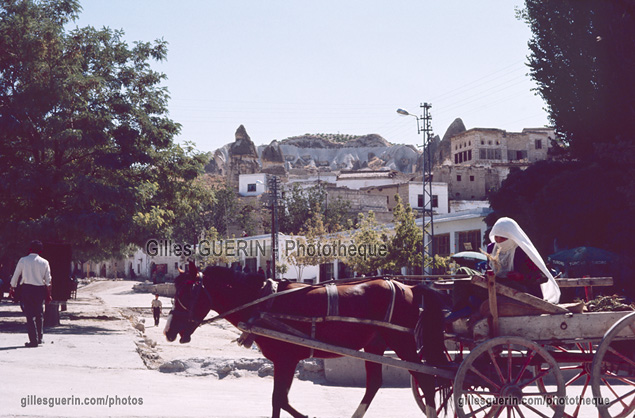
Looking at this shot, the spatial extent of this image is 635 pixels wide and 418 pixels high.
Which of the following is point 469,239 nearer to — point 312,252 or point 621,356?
point 312,252

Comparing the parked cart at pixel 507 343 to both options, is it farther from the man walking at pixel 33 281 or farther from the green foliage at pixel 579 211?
the green foliage at pixel 579 211

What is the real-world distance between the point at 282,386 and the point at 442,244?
33986mm

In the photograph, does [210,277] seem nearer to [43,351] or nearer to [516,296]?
[516,296]

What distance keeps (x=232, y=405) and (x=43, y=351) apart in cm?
506

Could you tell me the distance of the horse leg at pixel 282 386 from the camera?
5914 mm

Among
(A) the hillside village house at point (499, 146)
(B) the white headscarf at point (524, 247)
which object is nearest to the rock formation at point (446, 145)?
(A) the hillside village house at point (499, 146)

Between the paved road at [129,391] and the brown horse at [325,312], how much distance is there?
1297 millimetres

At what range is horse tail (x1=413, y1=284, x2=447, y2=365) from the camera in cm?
638

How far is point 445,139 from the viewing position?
9981cm

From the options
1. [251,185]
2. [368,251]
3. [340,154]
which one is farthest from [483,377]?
[340,154]

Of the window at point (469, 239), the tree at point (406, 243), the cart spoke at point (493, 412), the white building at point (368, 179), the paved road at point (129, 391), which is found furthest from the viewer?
the white building at point (368, 179)

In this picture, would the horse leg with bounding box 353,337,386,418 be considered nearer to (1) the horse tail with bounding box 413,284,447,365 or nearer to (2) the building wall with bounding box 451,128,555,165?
(1) the horse tail with bounding box 413,284,447,365

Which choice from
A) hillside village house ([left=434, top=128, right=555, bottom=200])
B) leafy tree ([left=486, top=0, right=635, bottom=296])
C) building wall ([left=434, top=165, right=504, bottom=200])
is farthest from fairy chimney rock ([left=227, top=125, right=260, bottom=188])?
leafy tree ([left=486, top=0, right=635, bottom=296])

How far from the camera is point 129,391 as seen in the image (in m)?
8.45
